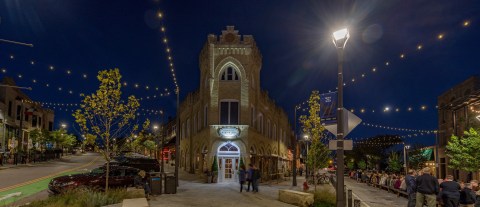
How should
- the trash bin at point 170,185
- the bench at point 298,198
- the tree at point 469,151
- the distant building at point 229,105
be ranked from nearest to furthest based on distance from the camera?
the bench at point 298,198 → the trash bin at point 170,185 → the tree at point 469,151 → the distant building at point 229,105

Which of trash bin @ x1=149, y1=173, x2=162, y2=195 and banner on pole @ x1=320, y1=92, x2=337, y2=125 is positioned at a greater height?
banner on pole @ x1=320, y1=92, x2=337, y2=125

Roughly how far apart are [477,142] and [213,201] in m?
15.9

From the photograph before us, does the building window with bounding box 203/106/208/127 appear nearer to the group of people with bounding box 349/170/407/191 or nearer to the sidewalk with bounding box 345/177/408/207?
the sidewalk with bounding box 345/177/408/207

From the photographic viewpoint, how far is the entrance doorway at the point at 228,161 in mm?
31672

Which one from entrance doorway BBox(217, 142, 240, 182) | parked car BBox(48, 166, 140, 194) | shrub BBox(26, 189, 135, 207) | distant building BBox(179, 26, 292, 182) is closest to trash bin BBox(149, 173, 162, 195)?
parked car BBox(48, 166, 140, 194)

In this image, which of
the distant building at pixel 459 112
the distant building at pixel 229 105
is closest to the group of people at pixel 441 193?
the distant building at pixel 459 112

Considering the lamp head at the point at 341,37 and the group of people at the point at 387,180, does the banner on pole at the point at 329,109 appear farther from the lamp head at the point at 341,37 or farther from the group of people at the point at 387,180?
the group of people at the point at 387,180

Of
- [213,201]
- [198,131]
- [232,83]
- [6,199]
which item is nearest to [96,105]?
[6,199]

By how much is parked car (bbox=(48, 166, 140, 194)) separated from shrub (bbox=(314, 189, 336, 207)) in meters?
8.96

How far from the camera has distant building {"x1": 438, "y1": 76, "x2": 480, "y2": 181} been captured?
30.1 metres

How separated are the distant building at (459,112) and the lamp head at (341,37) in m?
17.1

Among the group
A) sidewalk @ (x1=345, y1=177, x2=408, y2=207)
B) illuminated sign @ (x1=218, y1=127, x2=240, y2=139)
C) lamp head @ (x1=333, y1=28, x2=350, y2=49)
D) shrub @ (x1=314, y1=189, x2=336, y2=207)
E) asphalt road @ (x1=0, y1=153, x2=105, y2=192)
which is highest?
lamp head @ (x1=333, y1=28, x2=350, y2=49)

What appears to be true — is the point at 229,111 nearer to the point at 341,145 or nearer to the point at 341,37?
→ the point at 341,37

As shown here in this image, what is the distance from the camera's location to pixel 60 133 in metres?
75.8
